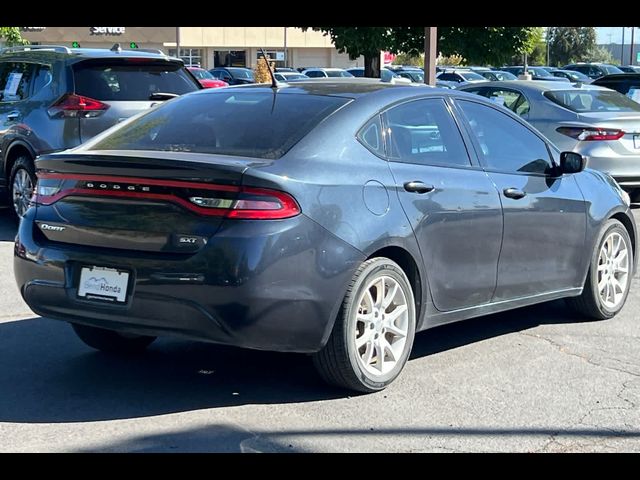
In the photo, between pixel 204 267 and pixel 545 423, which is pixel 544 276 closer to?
pixel 545 423

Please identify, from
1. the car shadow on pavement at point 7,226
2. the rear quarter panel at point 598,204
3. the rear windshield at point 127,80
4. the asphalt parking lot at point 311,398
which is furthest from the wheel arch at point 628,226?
the car shadow on pavement at point 7,226

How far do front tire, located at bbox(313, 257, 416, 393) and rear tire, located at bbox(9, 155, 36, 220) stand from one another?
5.76 metres

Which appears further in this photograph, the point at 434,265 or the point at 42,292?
the point at 434,265

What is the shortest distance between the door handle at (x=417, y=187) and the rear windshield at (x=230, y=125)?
57 centimetres

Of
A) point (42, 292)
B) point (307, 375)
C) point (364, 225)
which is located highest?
point (364, 225)

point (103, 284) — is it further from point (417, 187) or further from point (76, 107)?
point (76, 107)

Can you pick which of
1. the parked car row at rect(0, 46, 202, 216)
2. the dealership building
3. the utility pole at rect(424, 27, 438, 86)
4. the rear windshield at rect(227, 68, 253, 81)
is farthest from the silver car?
the dealership building

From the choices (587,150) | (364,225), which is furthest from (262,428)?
(587,150)

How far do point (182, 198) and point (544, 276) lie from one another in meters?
2.68

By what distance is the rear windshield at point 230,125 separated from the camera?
5320 millimetres

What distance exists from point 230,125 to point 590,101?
320 inches

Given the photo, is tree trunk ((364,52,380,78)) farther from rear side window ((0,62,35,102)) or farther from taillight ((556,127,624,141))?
rear side window ((0,62,35,102))

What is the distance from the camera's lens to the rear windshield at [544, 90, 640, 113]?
12398 millimetres

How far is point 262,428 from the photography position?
481cm
